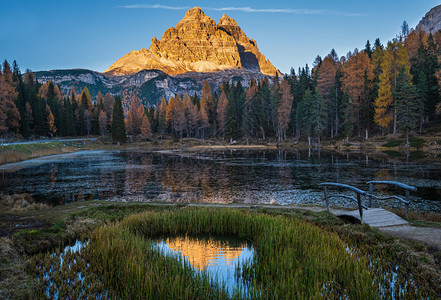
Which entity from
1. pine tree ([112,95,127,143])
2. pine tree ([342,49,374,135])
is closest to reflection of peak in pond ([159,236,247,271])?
pine tree ([342,49,374,135])

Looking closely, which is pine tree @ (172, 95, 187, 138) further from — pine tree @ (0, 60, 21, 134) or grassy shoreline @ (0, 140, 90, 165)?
pine tree @ (0, 60, 21, 134)

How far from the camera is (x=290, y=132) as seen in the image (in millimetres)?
93312

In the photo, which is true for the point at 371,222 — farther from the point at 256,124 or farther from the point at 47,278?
the point at 256,124

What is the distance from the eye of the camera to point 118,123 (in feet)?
306

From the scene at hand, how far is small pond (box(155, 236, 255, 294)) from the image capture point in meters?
7.31

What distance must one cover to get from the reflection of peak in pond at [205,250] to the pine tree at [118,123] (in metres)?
90.0

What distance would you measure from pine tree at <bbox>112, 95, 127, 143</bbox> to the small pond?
90.0 metres

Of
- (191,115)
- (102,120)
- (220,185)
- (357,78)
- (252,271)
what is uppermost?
(357,78)

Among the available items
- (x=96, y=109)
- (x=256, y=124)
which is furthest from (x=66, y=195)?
(x=96, y=109)

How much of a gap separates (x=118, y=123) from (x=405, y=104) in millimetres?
82742

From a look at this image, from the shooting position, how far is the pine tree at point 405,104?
174 ft

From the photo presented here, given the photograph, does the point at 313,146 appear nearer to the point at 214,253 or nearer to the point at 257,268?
the point at 214,253

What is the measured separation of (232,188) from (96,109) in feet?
388

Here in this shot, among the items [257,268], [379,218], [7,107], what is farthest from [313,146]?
[7,107]
